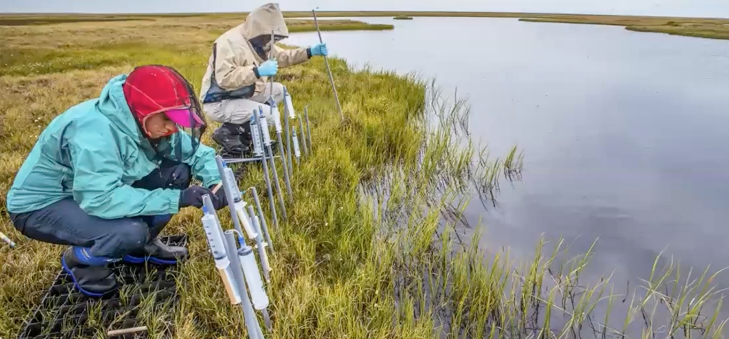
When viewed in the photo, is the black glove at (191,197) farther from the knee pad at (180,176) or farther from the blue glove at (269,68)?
the blue glove at (269,68)

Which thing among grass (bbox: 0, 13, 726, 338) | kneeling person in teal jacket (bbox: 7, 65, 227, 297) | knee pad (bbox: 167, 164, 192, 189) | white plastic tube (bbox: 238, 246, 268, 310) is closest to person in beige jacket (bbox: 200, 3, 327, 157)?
grass (bbox: 0, 13, 726, 338)

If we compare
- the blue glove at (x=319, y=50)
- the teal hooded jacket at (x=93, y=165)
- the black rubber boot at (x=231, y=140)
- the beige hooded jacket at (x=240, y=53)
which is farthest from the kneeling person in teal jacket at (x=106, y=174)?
the blue glove at (x=319, y=50)

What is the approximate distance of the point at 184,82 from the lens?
2482mm

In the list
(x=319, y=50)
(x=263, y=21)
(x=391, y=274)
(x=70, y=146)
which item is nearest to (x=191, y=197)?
(x=70, y=146)

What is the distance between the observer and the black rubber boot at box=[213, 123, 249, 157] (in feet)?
18.2

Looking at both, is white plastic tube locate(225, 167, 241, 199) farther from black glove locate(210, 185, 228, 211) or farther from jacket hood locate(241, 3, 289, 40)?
jacket hood locate(241, 3, 289, 40)

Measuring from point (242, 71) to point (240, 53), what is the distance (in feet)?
1.00

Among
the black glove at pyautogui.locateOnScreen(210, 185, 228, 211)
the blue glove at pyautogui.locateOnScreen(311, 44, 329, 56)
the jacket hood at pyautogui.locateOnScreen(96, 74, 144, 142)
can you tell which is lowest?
the black glove at pyautogui.locateOnScreen(210, 185, 228, 211)

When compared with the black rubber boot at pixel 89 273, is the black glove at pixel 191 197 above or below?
above

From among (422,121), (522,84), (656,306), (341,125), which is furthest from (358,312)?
(522,84)

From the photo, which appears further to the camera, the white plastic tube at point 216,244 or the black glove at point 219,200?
the black glove at point 219,200

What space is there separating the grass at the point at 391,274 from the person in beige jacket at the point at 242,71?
874 mm

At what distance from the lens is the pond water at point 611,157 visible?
14.5ft

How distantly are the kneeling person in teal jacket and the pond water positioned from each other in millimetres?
3050
